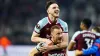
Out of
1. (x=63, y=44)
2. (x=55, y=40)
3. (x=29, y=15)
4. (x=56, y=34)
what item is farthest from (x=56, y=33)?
(x=29, y=15)

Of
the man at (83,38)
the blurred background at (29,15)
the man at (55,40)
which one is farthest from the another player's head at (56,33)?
the blurred background at (29,15)

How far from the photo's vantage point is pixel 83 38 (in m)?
7.55

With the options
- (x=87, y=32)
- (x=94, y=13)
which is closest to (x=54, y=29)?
(x=87, y=32)

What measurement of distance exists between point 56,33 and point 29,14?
9761mm

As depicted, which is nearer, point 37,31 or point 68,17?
point 37,31

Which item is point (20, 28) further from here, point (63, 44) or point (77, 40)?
point (63, 44)

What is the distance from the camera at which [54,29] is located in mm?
5695

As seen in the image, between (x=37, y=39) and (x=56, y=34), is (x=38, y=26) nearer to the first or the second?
(x=37, y=39)

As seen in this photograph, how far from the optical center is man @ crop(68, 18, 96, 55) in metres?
7.50

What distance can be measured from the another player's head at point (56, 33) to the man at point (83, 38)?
69.1 inches

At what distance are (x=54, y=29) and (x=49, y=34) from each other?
0.29 m

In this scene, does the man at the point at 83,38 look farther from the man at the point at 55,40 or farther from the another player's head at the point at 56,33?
the another player's head at the point at 56,33

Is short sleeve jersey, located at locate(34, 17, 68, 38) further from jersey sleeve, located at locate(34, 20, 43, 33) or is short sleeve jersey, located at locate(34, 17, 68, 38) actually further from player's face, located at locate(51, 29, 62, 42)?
player's face, located at locate(51, 29, 62, 42)

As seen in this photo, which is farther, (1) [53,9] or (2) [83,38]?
(2) [83,38]
